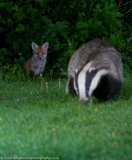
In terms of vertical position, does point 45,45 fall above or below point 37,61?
above

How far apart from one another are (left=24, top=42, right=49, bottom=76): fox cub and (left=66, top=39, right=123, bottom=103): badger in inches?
205

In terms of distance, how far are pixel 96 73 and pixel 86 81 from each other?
0.30 m

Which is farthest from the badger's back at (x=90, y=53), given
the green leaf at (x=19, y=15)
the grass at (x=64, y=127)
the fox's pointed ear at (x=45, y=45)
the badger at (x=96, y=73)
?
the fox's pointed ear at (x=45, y=45)

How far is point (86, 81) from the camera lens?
10.1 m

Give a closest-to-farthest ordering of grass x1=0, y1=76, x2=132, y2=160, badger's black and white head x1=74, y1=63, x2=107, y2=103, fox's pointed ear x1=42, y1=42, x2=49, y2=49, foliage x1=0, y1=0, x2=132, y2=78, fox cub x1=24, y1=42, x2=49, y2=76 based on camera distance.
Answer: grass x1=0, y1=76, x2=132, y2=160 < badger's black and white head x1=74, y1=63, x2=107, y2=103 < foliage x1=0, y1=0, x2=132, y2=78 < fox's pointed ear x1=42, y1=42, x2=49, y2=49 < fox cub x1=24, y1=42, x2=49, y2=76

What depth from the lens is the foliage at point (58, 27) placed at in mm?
15984

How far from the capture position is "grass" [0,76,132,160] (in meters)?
6.64

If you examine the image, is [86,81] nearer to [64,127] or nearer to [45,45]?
[64,127]

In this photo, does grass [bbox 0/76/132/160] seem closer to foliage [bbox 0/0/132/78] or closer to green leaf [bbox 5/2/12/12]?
foliage [bbox 0/0/132/78]

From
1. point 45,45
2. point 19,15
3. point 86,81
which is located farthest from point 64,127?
point 45,45

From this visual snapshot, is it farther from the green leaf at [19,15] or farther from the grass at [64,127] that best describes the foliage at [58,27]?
the grass at [64,127]

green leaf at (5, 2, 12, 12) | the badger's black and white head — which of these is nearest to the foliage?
green leaf at (5, 2, 12, 12)

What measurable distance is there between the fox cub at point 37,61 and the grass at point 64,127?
5289 mm

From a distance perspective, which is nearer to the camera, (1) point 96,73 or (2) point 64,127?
(2) point 64,127
